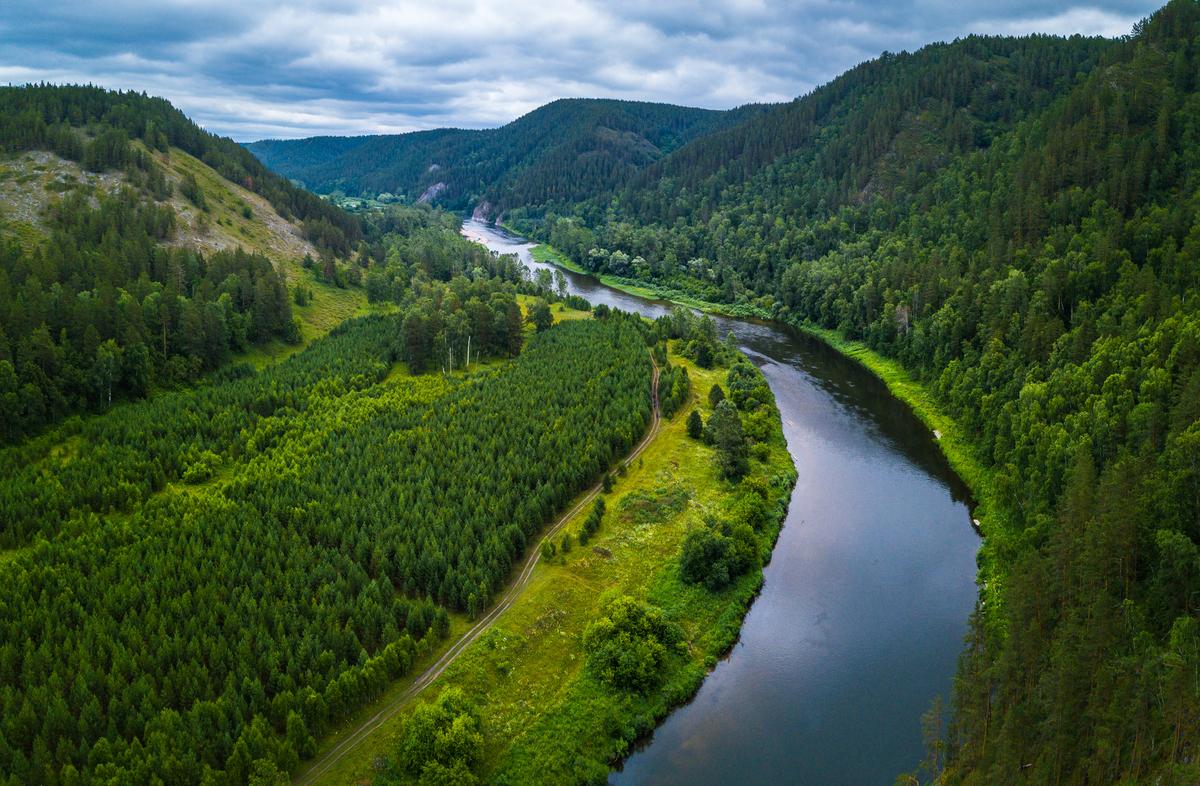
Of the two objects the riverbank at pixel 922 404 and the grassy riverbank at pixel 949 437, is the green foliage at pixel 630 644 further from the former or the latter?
the riverbank at pixel 922 404

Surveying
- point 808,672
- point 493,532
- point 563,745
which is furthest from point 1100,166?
point 563,745

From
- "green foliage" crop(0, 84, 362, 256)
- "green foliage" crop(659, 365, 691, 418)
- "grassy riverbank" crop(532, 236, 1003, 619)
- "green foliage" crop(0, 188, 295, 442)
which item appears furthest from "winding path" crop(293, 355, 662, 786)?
"green foliage" crop(0, 84, 362, 256)

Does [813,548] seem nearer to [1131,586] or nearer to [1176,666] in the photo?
[1131,586]

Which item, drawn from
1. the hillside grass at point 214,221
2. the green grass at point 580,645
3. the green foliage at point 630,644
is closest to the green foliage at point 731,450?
the green grass at point 580,645

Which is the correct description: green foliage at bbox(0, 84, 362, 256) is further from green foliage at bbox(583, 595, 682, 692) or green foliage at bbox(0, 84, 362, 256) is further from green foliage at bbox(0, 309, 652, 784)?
green foliage at bbox(583, 595, 682, 692)

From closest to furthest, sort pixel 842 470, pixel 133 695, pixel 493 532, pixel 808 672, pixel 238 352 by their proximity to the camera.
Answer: pixel 133 695 → pixel 808 672 → pixel 493 532 → pixel 842 470 → pixel 238 352

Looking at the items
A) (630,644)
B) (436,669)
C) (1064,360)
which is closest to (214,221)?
(436,669)
